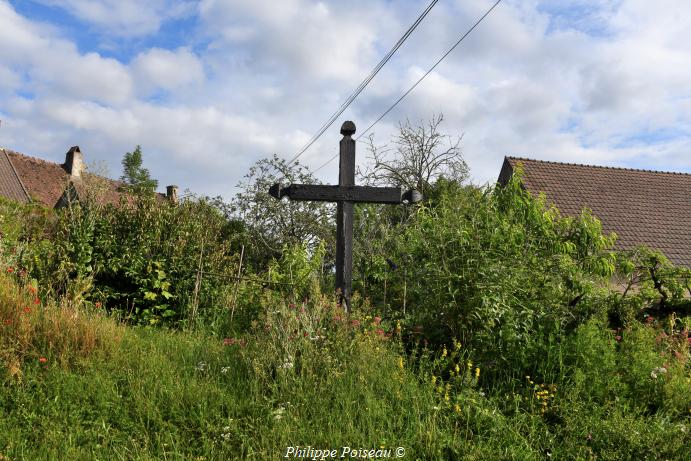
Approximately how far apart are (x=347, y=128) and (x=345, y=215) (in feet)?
3.56

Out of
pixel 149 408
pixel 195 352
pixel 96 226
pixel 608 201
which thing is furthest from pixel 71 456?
pixel 608 201

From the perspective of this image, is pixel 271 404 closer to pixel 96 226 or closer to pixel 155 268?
pixel 155 268

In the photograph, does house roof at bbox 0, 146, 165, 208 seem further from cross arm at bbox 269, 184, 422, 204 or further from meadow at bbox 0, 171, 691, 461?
cross arm at bbox 269, 184, 422, 204

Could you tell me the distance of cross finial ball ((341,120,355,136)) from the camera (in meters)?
7.42

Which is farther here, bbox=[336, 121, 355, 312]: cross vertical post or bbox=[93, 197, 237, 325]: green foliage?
bbox=[93, 197, 237, 325]: green foliage

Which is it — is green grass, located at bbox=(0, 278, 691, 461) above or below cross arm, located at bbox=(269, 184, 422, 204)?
below

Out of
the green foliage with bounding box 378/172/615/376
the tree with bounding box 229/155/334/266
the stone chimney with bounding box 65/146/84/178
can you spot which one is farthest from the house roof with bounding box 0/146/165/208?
the green foliage with bounding box 378/172/615/376

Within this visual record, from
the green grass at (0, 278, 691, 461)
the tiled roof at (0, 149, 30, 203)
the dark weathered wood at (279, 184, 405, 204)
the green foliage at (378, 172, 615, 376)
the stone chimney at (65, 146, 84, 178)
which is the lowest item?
the green grass at (0, 278, 691, 461)

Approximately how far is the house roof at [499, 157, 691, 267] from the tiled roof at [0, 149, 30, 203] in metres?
20.7

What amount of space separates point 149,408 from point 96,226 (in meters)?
4.34

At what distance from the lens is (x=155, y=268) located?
8.38 metres

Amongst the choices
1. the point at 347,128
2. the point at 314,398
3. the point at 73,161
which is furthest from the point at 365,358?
the point at 73,161

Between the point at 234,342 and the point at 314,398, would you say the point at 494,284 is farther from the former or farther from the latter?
the point at 234,342

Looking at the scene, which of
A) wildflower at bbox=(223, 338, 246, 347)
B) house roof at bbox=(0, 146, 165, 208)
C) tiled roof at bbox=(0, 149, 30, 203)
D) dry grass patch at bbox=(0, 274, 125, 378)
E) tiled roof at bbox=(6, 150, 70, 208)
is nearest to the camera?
dry grass patch at bbox=(0, 274, 125, 378)
